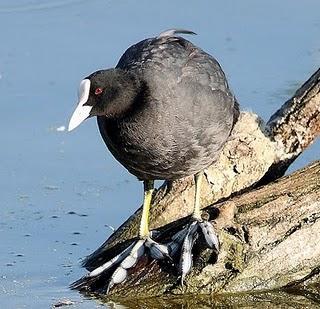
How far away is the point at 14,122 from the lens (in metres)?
7.05

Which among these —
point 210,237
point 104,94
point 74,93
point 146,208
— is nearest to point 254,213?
point 210,237

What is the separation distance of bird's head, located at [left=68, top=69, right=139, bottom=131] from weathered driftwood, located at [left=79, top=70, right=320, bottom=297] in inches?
29.4

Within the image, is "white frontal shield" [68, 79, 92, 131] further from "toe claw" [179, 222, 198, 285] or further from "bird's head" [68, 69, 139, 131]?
"toe claw" [179, 222, 198, 285]

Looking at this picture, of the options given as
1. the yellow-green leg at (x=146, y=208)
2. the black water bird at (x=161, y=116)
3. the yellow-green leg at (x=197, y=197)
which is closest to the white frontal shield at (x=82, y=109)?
the black water bird at (x=161, y=116)

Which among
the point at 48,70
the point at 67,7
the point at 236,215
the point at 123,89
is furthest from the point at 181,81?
the point at 67,7

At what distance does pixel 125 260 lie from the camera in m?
5.46

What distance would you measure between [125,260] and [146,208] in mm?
356

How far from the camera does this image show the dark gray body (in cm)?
522

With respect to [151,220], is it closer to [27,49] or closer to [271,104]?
[271,104]

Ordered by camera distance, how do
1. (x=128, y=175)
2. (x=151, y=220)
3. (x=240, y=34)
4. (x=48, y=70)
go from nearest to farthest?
(x=151, y=220)
(x=128, y=175)
(x=48, y=70)
(x=240, y=34)

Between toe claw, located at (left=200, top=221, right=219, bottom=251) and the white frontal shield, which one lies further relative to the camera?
toe claw, located at (left=200, top=221, right=219, bottom=251)

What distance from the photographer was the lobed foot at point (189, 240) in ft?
17.1

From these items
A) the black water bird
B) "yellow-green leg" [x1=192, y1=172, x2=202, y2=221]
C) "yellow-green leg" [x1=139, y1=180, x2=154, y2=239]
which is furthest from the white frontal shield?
"yellow-green leg" [x1=192, y1=172, x2=202, y2=221]

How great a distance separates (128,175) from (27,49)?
190 centimetres
